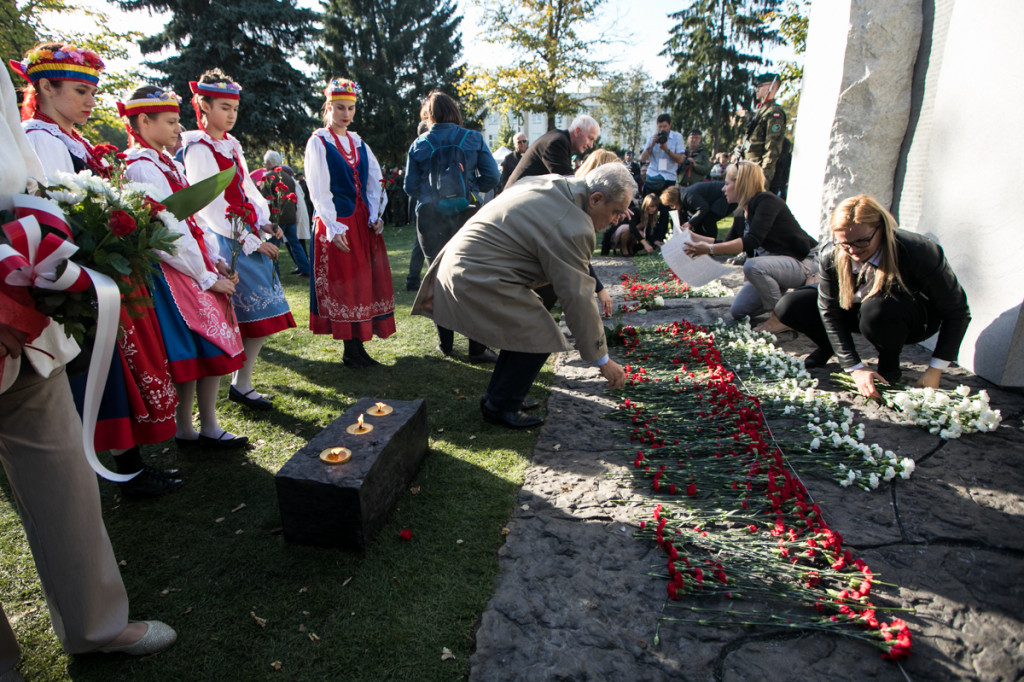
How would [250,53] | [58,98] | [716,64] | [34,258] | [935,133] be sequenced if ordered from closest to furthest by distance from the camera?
[34,258] < [58,98] < [935,133] < [250,53] < [716,64]

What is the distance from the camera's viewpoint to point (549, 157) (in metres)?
4.70

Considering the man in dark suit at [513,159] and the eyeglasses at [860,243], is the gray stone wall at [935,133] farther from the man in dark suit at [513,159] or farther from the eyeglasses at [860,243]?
the man in dark suit at [513,159]

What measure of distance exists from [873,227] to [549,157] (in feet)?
7.99

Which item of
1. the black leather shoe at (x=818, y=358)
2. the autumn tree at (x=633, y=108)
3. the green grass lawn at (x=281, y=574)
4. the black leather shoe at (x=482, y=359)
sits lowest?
the black leather shoe at (x=482, y=359)

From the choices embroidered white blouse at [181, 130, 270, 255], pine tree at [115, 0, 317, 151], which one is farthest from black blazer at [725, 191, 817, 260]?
pine tree at [115, 0, 317, 151]

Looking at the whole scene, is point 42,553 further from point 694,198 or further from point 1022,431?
point 694,198

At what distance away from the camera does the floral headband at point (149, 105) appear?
2928mm

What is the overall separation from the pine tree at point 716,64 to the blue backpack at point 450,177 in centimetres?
2568

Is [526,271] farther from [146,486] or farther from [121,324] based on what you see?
[146,486]

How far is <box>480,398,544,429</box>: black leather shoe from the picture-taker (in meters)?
3.52

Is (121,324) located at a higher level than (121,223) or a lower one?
lower

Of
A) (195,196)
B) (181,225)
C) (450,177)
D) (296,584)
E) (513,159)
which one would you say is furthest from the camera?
(513,159)

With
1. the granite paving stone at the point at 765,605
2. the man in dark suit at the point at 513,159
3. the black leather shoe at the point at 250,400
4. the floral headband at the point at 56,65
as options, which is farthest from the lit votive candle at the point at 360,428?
the man in dark suit at the point at 513,159

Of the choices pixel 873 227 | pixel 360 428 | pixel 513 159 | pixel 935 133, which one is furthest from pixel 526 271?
pixel 513 159
